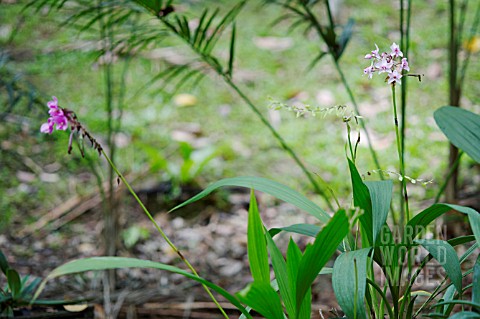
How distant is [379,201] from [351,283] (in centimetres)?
15

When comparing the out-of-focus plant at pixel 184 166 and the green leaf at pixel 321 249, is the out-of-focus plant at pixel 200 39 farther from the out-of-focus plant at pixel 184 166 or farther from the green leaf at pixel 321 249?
the out-of-focus plant at pixel 184 166

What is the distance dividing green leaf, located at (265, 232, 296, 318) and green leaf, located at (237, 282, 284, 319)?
0.14ft

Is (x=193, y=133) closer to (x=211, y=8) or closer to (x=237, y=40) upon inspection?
(x=237, y=40)

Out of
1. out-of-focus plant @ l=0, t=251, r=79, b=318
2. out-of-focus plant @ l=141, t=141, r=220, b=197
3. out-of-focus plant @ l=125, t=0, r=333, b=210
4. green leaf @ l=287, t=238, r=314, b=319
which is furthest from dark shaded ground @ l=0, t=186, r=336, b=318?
green leaf @ l=287, t=238, r=314, b=319

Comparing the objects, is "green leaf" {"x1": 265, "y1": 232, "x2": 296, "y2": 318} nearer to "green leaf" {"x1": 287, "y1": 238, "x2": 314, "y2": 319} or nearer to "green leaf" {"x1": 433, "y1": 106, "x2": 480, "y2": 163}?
"green leaf" {"x1": 287, "y1": 238, "x2": 314, "y2": 319}

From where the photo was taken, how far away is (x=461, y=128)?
0.98 metres

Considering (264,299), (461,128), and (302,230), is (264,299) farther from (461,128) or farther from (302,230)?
(461,128)

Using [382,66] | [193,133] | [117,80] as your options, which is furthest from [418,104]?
[382,66]

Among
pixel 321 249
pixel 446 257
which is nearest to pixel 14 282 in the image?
pixel 321 249

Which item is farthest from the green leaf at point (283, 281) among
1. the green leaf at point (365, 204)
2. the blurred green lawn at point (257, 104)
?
the blurred green lawn at point (257, 104)

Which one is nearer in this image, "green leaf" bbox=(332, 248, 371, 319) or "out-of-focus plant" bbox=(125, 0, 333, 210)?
"green leaf" bbox=(332, 248, 371, 319)

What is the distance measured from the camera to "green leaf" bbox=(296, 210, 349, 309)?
0.73 meters

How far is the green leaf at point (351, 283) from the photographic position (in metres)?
0.75

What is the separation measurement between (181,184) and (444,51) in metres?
1.42
